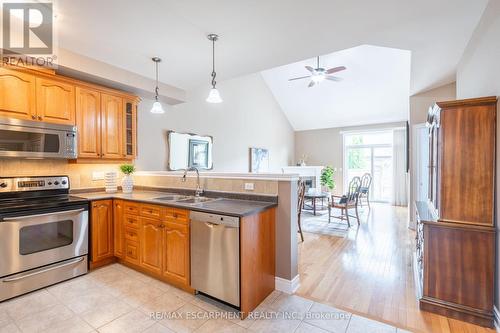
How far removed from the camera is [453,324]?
1.92 meters

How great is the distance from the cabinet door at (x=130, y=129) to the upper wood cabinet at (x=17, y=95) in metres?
1.08

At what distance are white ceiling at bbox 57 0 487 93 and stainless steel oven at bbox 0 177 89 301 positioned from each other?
1.75 metres

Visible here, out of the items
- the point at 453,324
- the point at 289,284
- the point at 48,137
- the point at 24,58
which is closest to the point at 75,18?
the point at 24,58

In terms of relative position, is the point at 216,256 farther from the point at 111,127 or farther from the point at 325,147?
the point at 325,147

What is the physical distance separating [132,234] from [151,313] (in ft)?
3.42

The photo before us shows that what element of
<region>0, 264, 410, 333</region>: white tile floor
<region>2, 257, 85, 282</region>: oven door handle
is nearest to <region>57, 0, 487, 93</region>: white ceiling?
<region>2, 257, 85, 282</region>: oven door handle

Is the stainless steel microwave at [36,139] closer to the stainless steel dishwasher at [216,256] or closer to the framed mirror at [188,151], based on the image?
the framed mirror at [188,151]

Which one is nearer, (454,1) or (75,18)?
(454,1)

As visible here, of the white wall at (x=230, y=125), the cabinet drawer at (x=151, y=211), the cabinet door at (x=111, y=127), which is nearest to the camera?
the cabinet drawer at (x=151, y=211)

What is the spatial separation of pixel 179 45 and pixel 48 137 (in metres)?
1.82

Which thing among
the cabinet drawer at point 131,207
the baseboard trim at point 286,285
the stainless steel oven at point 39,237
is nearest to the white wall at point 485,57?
the baseboard trim at point 286,285

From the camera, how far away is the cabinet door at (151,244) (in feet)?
8.39

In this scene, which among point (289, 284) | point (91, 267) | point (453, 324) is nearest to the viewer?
point (453, 324)

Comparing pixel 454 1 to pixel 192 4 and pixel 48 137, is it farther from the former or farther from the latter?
pixel 48 137
